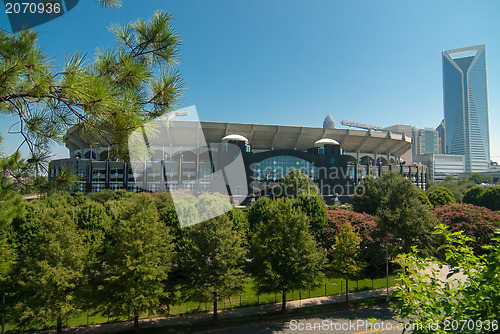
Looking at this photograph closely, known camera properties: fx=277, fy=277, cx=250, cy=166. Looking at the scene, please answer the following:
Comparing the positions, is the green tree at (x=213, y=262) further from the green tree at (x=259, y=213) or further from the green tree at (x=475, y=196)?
the green tree at (x=475, y=196)

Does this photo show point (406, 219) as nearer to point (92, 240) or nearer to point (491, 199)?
point (92, 240)

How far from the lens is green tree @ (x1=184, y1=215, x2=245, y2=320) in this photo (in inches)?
594

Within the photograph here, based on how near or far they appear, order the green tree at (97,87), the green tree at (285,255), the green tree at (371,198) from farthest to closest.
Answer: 1. the green tree at (371,198)
2. the green tree at (285,255)
3. the green tree at (97,87)

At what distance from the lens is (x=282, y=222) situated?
57.2ft

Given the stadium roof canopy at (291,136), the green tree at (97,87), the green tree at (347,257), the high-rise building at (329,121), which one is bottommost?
the green tree at (347,257)

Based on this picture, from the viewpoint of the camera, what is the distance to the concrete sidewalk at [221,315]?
14.9m

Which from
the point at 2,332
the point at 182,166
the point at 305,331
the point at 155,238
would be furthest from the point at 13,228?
the point at 182,166

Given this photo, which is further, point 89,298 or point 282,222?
→ point 282,222

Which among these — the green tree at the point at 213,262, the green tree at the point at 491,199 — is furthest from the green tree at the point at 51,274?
the green tree at the point at 491,199

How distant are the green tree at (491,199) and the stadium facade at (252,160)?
12.6 meters

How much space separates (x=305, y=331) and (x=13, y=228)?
20903 mm

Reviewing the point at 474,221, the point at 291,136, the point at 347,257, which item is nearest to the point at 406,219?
the point at 347,257

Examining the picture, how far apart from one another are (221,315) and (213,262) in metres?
3.69

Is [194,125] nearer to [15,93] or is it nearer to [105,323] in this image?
[105,323]
